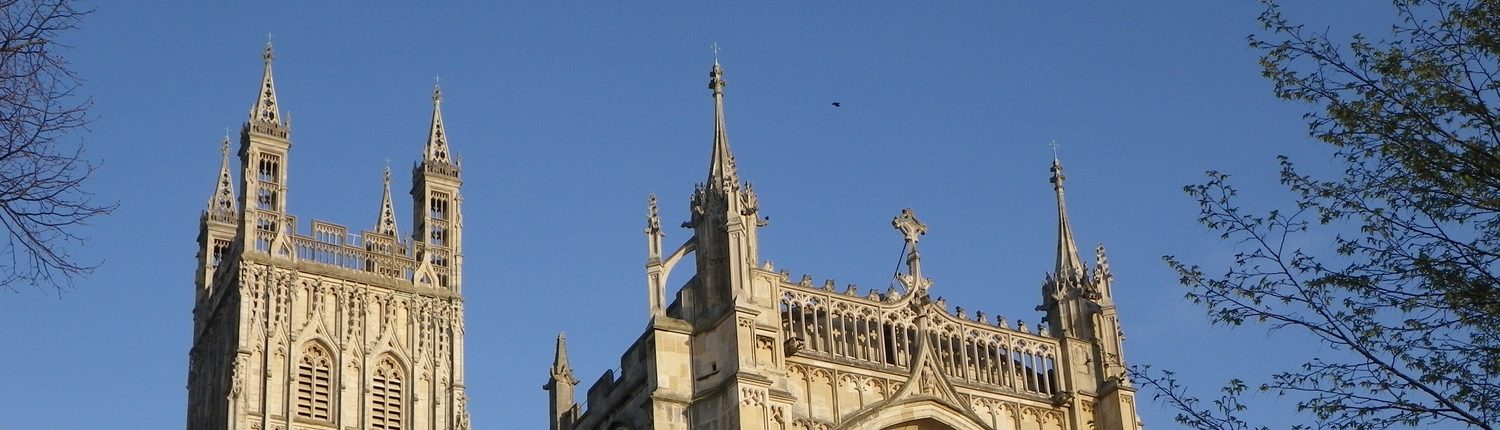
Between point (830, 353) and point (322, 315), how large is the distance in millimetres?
44297

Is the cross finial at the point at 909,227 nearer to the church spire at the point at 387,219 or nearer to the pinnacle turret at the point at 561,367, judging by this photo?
the pinnacle turret at the point at 561,367

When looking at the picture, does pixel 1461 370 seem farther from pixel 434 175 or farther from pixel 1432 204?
pixel 434 175

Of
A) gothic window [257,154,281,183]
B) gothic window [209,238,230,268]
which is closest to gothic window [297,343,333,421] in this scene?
gothic window [257,154,281,183]

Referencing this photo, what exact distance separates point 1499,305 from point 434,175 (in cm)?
6276

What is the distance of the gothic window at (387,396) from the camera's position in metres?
70.1

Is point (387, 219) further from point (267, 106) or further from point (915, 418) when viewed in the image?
point (915, 418)

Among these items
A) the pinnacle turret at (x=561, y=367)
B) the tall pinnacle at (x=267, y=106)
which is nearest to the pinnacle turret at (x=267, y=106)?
the tall pinnacle at (x=267, y=106)

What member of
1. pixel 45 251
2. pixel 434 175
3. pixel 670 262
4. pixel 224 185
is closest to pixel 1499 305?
pixel 45 251

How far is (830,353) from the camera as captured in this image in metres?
29.0

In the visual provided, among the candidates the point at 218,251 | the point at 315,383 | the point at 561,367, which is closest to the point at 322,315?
the point at 315,383

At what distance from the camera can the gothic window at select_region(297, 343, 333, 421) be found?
68.4 m

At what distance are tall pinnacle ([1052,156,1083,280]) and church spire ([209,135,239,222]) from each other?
50757 millimetres

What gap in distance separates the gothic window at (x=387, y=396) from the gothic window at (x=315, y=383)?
1.63 metres

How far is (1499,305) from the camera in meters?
15.7
